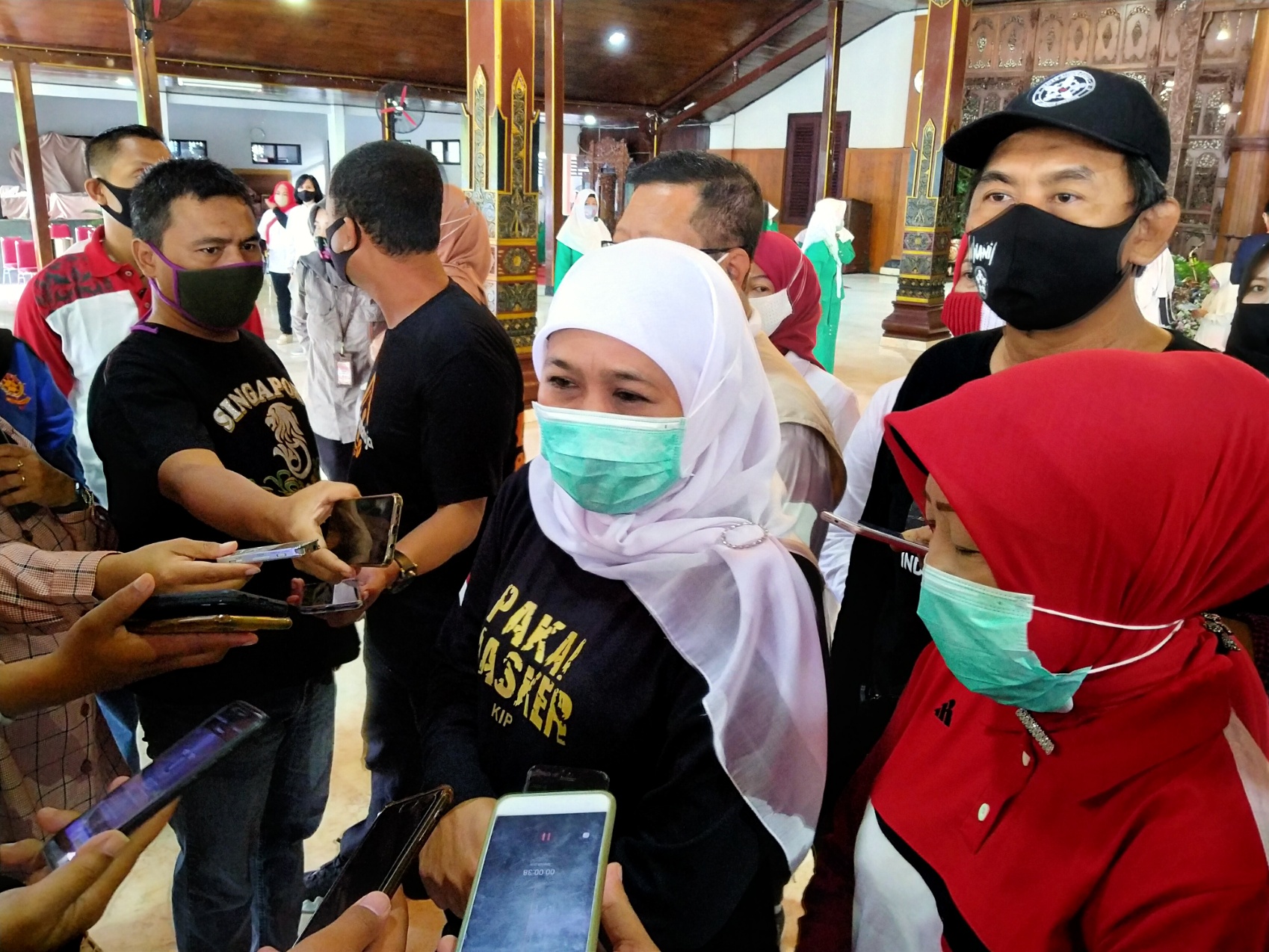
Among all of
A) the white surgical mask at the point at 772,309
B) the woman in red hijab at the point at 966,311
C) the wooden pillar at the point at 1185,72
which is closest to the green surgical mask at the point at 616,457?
the white surgical mask at the point at 772,309

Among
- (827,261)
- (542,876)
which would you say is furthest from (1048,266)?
(827,261)

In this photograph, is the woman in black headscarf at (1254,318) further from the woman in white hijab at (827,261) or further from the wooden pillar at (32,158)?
the wooden pillar at (32,158)

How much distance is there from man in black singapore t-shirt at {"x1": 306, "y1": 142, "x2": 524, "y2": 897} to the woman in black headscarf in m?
1.54

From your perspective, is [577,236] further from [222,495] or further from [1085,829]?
[1085,829]

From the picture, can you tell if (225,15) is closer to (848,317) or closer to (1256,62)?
(848,317)

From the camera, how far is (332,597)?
1.57m

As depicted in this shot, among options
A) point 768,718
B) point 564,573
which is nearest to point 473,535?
point 564,573

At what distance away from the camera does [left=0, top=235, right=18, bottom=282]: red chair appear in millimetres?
12438

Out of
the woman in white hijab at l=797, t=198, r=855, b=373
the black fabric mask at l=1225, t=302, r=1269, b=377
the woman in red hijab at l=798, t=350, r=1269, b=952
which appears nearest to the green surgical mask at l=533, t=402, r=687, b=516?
the woman in red hijab at l=798, t=350, r=1269, b=952

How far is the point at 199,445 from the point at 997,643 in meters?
1.27

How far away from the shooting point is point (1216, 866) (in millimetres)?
746

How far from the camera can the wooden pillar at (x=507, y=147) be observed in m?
6.36

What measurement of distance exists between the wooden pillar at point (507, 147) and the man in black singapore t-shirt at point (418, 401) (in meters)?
4.30

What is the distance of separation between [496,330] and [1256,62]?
11821mm
